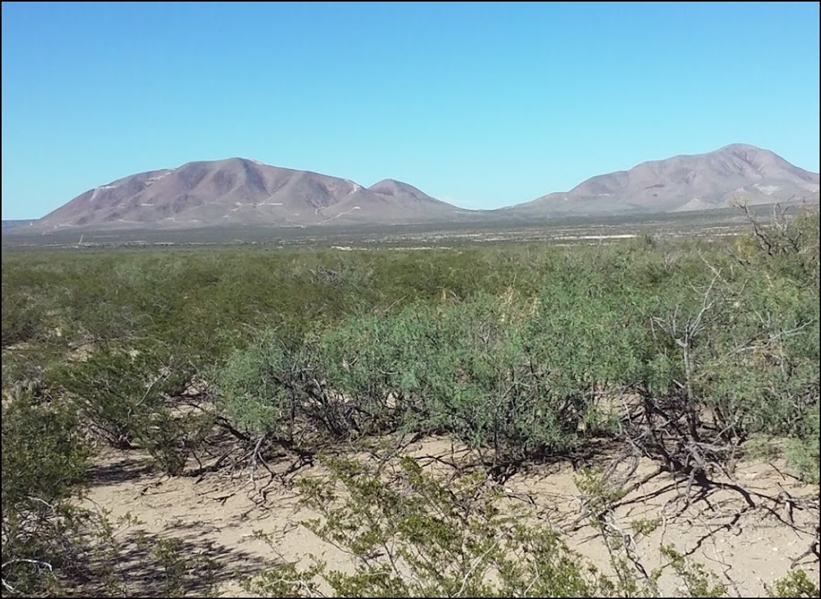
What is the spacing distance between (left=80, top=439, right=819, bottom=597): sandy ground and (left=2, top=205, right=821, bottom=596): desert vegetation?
0.44 ft

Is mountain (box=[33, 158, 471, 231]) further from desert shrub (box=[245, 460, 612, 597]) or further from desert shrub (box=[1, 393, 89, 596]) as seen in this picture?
desert shrub (box=[245, 460, 612, 597])

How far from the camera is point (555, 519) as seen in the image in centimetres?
732

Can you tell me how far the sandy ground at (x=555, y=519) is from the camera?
21.1ft

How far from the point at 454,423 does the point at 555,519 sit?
6.13 ft

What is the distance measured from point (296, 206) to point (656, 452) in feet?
609

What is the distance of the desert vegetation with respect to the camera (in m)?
5.27

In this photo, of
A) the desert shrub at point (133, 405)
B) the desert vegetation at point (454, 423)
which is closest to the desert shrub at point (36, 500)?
the desert vegetation at point (454, 423)

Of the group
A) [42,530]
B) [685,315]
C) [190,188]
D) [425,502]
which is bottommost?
[42,530]

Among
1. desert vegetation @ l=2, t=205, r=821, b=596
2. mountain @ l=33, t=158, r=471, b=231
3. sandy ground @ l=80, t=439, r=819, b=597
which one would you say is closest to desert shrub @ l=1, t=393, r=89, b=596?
desert vegetation @ l=2, t=205, r=821, b=596

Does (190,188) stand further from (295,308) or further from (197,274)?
(295,308)

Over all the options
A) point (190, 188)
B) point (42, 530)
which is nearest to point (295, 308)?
point (42, 530)

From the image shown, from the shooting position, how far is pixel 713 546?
6574mm

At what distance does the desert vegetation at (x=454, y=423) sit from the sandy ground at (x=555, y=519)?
133 mm

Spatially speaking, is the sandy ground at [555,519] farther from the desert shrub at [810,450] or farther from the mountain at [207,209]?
the mountain at [207,209]
